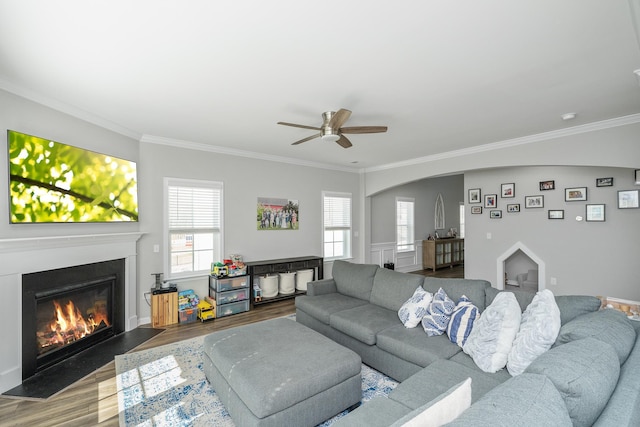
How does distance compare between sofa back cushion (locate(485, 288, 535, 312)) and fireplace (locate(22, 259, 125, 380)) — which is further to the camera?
fireplace (locate(22, 259, 125, 380))

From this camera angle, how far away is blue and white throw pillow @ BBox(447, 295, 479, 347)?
2391 millimetres

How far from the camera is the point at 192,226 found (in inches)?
184

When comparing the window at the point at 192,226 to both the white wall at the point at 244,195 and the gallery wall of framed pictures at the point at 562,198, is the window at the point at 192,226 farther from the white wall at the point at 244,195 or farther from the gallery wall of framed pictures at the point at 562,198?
the gallery wall of framed pictures at the point at 562,198

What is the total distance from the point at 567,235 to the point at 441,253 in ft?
13.0

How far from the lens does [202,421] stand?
2.19 meters

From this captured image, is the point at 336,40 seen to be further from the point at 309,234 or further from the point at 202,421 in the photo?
the point at 309,234

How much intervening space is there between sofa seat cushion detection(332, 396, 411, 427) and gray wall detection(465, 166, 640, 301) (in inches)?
184

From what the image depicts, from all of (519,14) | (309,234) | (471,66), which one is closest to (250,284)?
(309,234)

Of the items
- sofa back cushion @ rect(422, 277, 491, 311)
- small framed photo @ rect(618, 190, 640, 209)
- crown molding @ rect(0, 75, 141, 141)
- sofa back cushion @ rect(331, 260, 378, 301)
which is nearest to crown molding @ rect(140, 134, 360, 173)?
crown molding @ rect(0, 75, 141, 141)

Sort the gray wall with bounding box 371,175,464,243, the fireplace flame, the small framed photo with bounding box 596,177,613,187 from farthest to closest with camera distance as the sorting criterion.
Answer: the gray wall with bounding box 371,175,464,243 → the small framed photo with bounding box 596,177,613,187 → the fireplace flame

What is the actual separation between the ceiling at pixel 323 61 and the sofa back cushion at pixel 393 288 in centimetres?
187

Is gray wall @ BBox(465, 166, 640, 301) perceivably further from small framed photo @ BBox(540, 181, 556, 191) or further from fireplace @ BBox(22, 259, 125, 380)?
→ fireplace @ BBox(22, 259, 125, 380)

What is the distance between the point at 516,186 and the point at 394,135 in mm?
2834

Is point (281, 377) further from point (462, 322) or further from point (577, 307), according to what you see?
point (577, 307)
